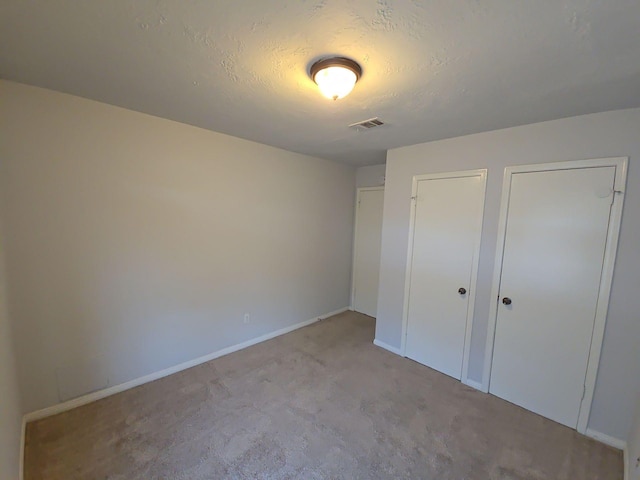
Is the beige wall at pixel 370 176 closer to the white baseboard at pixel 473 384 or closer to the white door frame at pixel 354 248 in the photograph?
the white door frame at pixel 354 248

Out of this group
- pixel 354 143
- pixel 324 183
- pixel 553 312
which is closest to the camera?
pixel 553 312

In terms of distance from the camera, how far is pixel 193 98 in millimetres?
1990

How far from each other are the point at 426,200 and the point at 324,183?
1.57 m

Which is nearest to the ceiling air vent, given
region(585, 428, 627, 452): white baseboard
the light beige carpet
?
the light beige carpet

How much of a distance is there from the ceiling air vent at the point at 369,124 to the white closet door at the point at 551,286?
128 centimetres

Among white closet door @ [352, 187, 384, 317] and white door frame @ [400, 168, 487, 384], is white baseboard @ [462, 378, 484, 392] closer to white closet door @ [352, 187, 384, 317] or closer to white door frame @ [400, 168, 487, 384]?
white door frame @ [400, 168, 487, 384]

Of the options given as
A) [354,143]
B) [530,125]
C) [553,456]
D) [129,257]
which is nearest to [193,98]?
[129,257]

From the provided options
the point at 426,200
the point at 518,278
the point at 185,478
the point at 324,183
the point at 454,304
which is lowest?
the point at 185,478

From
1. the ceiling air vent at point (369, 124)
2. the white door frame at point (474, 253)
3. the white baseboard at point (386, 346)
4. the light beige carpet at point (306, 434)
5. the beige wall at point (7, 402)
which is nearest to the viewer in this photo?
the beige wall at point (7, 402)

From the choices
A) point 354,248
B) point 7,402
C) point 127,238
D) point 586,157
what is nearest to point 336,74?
point 586,157

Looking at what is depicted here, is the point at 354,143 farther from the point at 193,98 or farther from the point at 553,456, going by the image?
the point at 553,456

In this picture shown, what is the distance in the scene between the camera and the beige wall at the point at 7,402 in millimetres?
1236

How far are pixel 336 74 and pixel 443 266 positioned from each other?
219 cm

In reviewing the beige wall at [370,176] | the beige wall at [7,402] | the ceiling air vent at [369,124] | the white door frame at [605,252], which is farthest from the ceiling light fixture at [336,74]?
the beige wall at [370,176]
